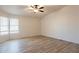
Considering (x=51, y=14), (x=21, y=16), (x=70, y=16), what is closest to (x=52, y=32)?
(x=51, y=14)

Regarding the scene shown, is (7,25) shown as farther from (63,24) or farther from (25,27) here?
(63,24)

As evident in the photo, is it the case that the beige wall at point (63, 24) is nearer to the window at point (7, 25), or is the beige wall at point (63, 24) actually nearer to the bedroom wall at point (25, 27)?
the bedroom wall at point (25, 27)

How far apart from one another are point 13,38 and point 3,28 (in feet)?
2.04

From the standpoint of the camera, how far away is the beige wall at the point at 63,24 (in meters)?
4.66

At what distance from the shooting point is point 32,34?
17.8 feet

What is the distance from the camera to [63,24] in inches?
208

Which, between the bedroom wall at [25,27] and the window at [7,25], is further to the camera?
the bedroom wall at [25,27]

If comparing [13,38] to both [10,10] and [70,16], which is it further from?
[70,16]

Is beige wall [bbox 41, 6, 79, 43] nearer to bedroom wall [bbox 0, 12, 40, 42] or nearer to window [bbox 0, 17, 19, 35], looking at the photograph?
bedroom wall [bbox 0, 12, 40, 42]

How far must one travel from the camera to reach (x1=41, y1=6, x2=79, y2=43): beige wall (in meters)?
4.66

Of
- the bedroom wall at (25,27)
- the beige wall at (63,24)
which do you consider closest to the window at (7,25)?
the bedroom wall at (25,27)

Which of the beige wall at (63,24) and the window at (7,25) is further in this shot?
the beige wall at (63,24)

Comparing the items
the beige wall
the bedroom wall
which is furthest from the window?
the beige wall
